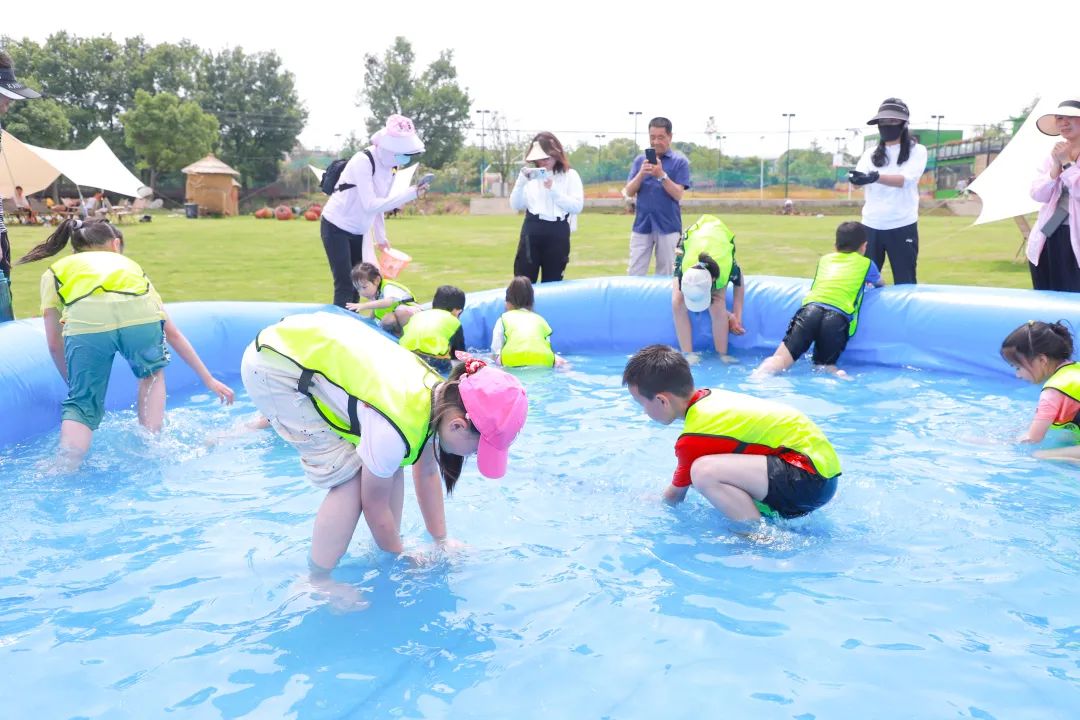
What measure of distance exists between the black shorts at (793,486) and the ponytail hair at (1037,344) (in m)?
1.54

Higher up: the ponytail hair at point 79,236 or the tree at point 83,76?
the tree at point 83,76

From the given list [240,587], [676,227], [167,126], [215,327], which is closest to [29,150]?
[215,327]

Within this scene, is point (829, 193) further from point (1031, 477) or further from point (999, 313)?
point (1031, 477)

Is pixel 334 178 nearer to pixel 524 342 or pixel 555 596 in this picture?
pixel 524 342

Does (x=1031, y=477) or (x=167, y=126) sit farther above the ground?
(x=167, y=126)

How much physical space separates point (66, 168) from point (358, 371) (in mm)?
14031

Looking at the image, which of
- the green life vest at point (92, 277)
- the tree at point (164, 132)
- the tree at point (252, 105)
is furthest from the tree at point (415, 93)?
the green life vest at point (92, 277)

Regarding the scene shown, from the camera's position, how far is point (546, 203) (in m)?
6.99

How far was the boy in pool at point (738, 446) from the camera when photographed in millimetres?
3141

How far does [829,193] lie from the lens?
3044 centimetres

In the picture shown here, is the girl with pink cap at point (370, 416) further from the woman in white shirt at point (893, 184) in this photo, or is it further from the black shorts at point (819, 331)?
the woman in white shirt at point (893, 184)

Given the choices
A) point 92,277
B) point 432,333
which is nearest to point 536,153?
point 432,333

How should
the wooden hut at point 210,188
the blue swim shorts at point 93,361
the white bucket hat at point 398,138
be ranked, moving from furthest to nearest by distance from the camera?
the wooden hut at point 210,188 → the white bucket hat at point 398,138 → the blue swim shorts at point 93,361

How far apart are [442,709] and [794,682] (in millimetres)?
928
